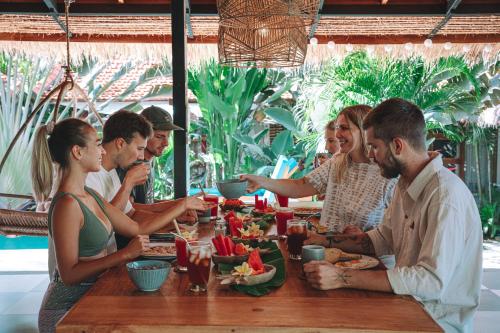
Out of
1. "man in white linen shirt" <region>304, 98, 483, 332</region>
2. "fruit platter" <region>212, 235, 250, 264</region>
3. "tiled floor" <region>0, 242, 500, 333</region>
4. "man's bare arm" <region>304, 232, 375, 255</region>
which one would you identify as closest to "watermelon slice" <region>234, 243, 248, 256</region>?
"fruit platter" <region>212, 235, 250, 264</region>

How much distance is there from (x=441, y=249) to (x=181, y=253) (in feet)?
3.03

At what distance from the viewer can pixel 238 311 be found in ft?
5.63

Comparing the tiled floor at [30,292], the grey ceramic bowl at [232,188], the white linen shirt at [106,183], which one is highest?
the white linen shirt at [106,183]

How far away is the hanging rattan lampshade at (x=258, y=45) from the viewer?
3.64 meters

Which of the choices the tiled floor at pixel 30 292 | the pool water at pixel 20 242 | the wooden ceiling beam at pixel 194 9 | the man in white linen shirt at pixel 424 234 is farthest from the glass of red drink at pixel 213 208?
the pool water at pixel 20 242

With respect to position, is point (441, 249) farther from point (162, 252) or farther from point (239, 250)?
point (162, 252)

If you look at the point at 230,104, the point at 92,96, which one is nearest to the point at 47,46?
the point at 230,104

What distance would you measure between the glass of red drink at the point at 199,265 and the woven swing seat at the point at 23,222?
6.91ft

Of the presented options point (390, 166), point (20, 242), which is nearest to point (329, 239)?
point (390, 166)

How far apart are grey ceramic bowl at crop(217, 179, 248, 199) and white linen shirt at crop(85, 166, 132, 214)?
0.63m

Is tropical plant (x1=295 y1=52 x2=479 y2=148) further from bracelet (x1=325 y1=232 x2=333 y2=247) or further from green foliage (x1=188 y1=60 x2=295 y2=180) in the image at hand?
bracelet (x1=325 y1=232 x2=333 y2=247)

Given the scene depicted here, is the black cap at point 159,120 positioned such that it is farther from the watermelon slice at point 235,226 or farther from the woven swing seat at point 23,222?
the watermelon slice at point 235,226

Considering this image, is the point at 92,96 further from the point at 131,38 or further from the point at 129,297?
the point at 129,297

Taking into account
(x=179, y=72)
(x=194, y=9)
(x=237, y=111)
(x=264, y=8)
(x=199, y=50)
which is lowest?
(x=237, y=111)
